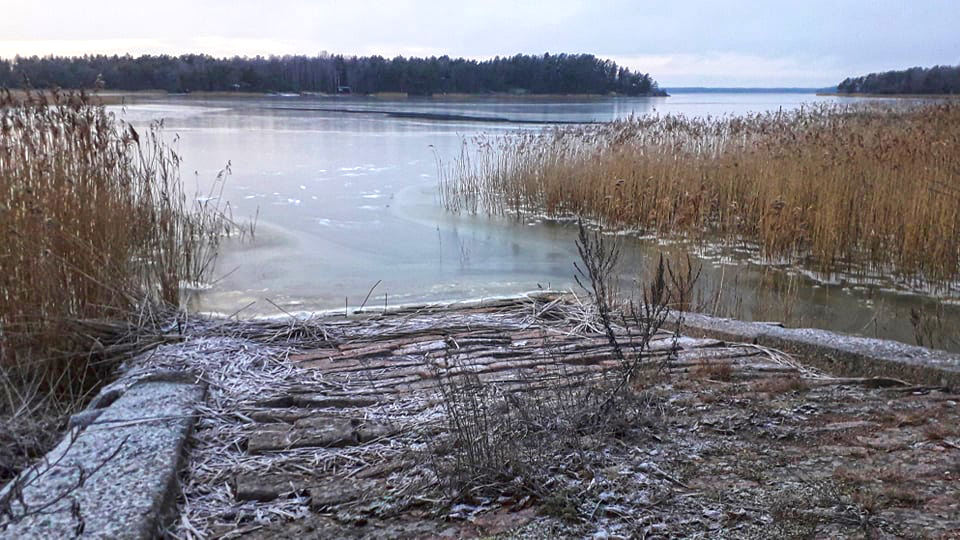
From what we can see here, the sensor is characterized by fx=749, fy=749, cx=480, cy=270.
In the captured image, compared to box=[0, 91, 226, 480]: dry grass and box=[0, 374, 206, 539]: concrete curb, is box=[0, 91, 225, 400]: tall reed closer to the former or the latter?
box=[0, 91, 226, 480]: dry grass

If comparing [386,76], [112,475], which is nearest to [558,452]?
[112,475]

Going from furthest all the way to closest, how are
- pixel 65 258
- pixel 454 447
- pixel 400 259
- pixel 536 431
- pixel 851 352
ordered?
pixel 400 259 → pixel 65 258 → pixel 851 352 → pixel 536 431 → pixel 454 447

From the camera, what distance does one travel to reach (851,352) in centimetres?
369

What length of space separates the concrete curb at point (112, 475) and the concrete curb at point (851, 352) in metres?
2.81

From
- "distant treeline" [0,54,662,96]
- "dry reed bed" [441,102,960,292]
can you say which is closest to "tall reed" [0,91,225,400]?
"dry reed bed" [441,102,960,292]

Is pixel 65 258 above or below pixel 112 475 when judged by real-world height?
above

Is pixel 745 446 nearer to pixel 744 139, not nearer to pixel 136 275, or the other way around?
pixel 136 275

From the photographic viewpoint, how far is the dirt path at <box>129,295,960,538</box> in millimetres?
2160

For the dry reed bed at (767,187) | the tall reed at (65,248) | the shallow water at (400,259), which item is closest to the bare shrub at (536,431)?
the tall reed at (65,248)

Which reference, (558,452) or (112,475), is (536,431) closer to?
(558,452)

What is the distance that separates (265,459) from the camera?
2.61m

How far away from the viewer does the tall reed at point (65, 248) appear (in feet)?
12.5

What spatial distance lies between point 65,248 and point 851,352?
412 centimetres

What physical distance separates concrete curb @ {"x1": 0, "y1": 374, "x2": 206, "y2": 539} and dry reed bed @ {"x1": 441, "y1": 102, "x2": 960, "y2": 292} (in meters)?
5.93
